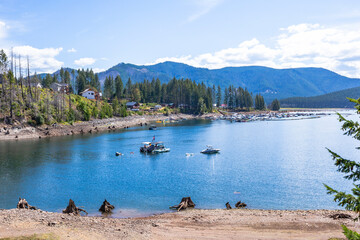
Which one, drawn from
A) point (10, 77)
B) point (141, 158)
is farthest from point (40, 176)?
point (10, 77)

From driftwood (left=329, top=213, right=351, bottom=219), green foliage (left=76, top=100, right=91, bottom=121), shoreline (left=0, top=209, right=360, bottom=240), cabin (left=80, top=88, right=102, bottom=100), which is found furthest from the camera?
cabin (left=80, top=88, right=102, bottom=100)

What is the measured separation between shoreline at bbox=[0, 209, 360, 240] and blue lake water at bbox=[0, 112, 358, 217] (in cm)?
451

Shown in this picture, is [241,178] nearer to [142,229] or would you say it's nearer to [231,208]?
[231,208]

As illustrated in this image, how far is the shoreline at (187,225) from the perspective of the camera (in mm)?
26922

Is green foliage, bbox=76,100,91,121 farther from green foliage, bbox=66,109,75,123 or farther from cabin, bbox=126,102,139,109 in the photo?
cabin, bbox=126,102,139,109

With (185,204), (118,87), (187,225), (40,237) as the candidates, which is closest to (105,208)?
(185,204)

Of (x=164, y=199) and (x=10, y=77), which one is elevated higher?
(x=10, y=77)

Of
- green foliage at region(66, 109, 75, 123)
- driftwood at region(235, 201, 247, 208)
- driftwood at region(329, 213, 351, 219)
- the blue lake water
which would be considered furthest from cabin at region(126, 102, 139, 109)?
driftwood at region(329, 213, 351, 219)

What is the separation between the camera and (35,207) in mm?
35781

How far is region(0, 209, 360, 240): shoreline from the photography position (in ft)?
88.3

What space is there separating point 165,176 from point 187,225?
955 inches

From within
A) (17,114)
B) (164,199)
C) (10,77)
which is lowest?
(164,199)

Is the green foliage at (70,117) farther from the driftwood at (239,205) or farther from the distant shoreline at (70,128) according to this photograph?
the driftwood at (239,205)

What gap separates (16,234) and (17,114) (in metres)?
91.8
